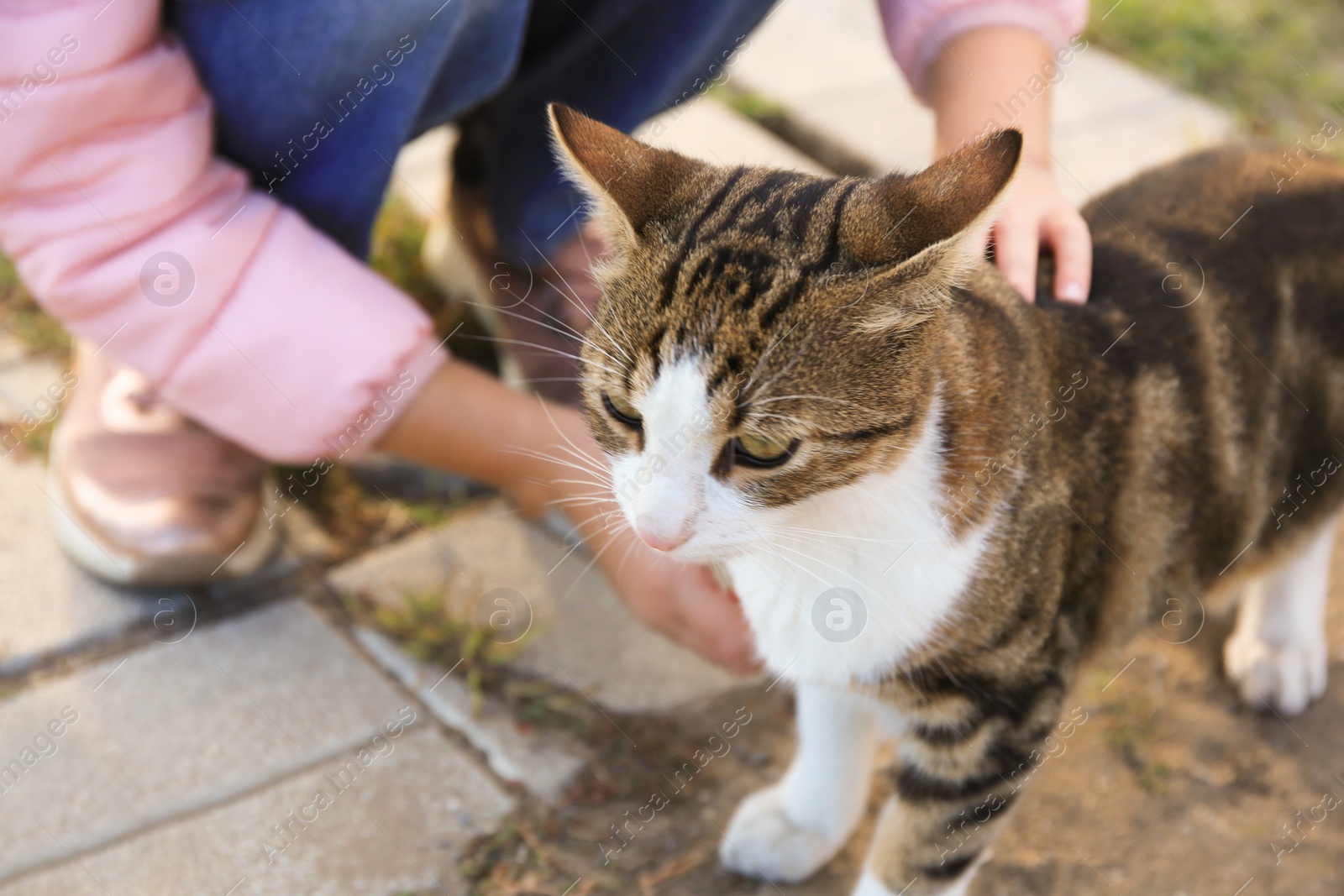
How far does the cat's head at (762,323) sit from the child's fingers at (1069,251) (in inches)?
13.7

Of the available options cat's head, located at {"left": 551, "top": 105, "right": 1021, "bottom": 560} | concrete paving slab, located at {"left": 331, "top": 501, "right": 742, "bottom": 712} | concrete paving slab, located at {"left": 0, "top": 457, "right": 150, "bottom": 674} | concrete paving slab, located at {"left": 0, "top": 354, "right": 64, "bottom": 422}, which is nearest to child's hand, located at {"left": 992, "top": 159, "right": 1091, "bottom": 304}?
cat's head, located at {"left": 551, "top": 105, "right": 1021, "bottom": 560}

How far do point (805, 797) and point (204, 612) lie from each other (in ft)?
3.53

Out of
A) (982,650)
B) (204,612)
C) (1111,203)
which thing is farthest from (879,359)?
(204,612)

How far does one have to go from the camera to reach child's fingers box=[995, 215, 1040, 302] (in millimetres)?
1496

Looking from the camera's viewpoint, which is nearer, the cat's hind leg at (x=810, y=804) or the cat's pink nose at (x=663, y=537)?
the cat's pink nose at (x=663, y=537)

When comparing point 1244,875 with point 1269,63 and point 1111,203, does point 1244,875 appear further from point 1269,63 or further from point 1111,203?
point 1269,63

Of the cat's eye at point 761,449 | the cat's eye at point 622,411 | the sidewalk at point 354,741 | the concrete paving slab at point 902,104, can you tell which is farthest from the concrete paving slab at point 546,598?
the concrete paving slab at point 902,104

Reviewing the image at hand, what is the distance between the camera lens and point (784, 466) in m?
1.24

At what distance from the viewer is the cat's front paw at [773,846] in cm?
165

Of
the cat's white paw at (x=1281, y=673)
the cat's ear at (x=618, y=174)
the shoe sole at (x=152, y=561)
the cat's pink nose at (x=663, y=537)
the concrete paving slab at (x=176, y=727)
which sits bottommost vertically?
the cat's white paw at (x=1281, y=673)

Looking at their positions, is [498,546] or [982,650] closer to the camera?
[982,650]

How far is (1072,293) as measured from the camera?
4.95 feet

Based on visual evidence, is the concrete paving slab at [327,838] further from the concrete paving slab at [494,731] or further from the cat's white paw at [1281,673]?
the cat's white paw at [1281,673]

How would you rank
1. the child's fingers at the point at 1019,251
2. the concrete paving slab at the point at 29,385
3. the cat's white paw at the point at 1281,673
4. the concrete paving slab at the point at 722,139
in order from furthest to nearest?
1. the concrete paving slab at the point at 722,139
2. the concrete paving slab at the point at 29,385
3. the cat's white paw at the point at 1281,673
4. the child's fingers at the point at 1019,251
